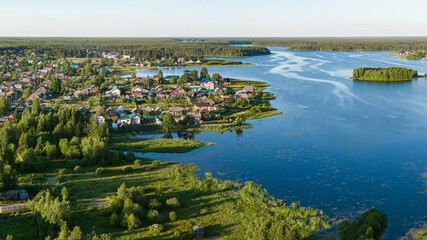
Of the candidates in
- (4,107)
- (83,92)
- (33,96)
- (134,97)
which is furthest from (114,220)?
(83,92)

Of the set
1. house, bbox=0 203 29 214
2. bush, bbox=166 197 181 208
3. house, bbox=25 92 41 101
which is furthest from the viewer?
house, bbox=25 92 41 101

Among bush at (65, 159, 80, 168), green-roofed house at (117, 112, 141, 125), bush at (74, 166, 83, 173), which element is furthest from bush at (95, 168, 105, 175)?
green-roofed house at (117, 112, 141, 125)

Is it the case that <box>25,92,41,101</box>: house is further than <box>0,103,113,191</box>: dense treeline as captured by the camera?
Yes

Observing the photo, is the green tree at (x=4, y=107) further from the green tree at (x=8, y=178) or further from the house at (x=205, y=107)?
the green tree at (x=8, y=178)

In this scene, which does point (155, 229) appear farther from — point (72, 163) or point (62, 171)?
point (72, 163)

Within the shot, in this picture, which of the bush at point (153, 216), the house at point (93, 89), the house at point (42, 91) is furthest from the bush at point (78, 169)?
the house at point (42, 91)

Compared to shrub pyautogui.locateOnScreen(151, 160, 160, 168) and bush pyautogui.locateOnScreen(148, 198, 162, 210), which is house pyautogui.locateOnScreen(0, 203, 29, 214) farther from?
shrub pyautogui.locateOnScreen(151, 160, 160, 168)
